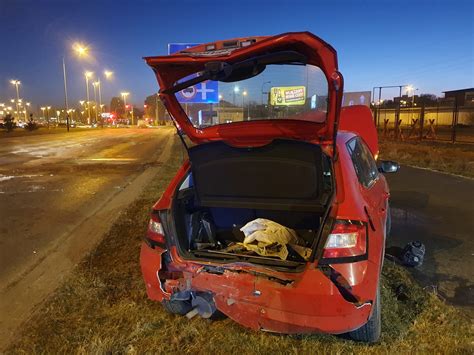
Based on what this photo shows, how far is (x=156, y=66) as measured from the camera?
10.9 feet

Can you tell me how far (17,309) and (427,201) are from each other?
22.5ft

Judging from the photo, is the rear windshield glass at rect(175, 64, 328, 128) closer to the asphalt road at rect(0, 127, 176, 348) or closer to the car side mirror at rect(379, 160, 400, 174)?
the car side mirror at rect(379, 160, 400, 174)

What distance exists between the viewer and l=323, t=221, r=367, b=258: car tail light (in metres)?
2.73

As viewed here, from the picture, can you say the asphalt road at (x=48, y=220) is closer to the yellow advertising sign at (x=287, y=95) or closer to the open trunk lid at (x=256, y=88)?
the open trunk lid at (x=256, y=88)

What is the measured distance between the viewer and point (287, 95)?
3.56 m

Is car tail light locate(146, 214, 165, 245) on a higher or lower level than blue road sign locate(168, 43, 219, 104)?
lower

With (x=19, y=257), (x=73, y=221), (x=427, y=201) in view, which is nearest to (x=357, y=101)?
(x=427, y=201)

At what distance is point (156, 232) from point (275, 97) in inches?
58.2

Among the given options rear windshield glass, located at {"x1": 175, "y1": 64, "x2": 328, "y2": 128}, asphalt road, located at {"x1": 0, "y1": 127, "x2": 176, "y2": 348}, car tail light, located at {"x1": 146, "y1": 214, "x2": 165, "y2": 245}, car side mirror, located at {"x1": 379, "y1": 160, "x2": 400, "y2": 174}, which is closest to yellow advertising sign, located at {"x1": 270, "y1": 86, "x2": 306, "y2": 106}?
rear windshield glass, located at {"x1": 175, "y1": 64, "x2": 328, "y2": 128}

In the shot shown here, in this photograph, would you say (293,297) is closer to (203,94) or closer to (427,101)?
(203,94)

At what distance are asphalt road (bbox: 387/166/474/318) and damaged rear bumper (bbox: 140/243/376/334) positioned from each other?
1.46m

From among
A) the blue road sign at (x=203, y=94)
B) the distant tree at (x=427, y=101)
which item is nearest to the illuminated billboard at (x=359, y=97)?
the distant tree at (x=427, y=101)

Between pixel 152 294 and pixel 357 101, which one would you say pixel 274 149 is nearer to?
pixel 152 294

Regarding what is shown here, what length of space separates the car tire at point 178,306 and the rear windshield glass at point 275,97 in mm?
1502
